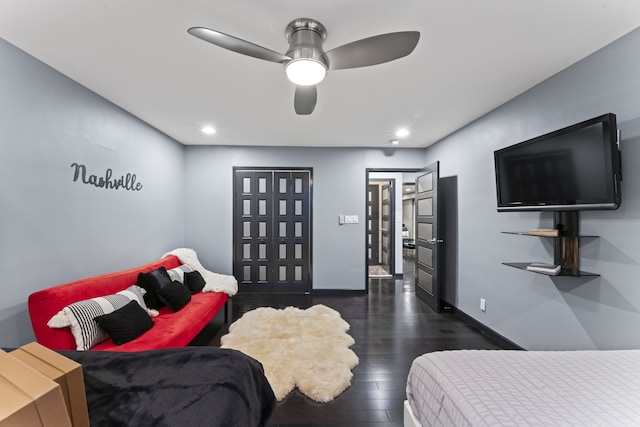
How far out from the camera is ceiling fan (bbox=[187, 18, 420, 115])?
53.3 inches

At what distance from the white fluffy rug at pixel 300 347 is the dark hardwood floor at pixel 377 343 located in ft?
0.27

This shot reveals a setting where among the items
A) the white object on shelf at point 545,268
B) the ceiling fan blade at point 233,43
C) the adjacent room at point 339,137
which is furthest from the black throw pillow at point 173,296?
the white object on shelf at point 545,268

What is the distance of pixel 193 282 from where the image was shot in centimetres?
300

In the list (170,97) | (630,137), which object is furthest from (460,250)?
Answer: (170,97)

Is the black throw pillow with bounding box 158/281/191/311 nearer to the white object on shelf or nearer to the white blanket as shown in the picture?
the white blanket

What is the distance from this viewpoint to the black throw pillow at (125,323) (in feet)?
6.00

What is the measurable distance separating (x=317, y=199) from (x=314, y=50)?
9.65 ft

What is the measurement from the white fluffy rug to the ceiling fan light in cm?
219

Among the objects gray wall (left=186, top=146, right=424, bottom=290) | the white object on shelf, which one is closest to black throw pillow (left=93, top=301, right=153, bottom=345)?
gray wall (left=186, top=146, right=424, bottom=290)

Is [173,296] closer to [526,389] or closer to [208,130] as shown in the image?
[208,130]

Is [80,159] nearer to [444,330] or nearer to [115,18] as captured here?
[115,18]

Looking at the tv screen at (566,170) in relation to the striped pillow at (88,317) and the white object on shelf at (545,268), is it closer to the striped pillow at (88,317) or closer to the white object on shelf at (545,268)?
the white object on shelf at (545,268)

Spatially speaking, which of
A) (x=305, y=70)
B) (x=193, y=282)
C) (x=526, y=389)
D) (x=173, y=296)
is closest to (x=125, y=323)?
(x=173, y=296)

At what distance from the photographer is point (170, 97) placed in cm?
247
